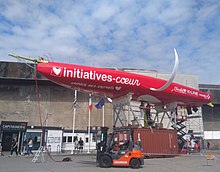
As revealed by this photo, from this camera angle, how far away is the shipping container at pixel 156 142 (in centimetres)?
2105

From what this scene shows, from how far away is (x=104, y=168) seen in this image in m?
13.7

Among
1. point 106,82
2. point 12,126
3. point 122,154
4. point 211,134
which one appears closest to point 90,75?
point 106,82

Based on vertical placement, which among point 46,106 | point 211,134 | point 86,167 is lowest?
point 86,167

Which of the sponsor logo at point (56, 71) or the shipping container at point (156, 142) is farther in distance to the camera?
the shipping container at point (156, 142)

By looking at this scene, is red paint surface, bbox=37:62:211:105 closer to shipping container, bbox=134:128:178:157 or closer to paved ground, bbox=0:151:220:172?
shipping container, bbox=134:128:178:157

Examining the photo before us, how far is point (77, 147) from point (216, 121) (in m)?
30.8

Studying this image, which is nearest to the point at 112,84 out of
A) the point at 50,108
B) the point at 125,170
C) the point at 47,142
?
the point at 125,170

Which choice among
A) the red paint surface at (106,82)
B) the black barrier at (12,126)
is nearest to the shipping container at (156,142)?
the red paint surface at (106,82)

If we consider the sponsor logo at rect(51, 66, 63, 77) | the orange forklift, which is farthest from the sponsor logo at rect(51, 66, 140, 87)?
the orange forklift

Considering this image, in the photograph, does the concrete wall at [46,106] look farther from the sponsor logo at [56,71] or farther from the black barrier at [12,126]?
the sponsor logo at [56,71]

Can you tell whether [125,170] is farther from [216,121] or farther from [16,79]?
[216,121]

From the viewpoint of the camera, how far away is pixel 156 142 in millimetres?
21672

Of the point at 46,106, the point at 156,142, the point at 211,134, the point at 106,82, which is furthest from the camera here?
the point at 211,134

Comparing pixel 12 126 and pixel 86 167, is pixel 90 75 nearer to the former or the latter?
pixel 86 167
